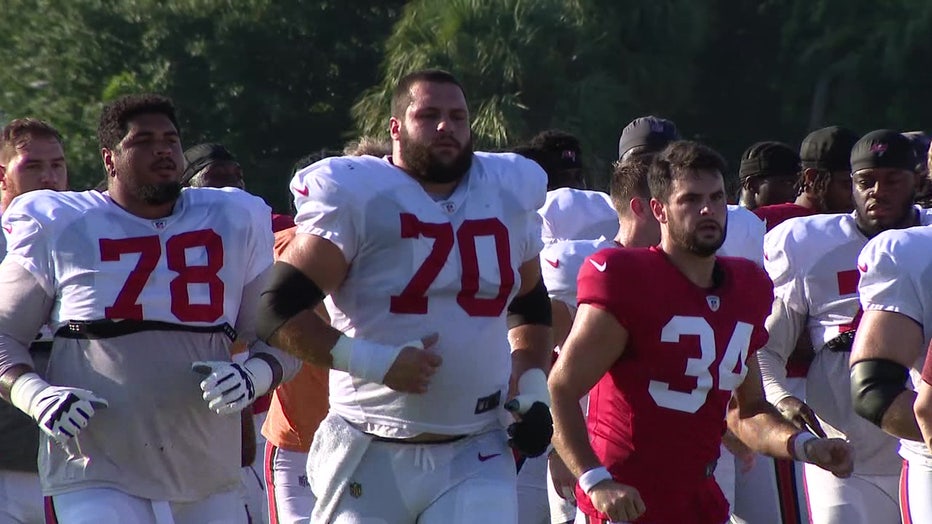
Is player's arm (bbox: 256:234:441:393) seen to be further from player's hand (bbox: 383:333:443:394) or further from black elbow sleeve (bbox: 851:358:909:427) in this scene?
black elbow sleeve (bbox: 851:358:909:427)

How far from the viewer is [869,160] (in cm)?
623

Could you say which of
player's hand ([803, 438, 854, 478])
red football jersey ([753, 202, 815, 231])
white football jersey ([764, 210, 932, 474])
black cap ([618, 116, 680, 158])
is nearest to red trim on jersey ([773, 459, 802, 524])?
white football jersey ([764, 210, 932, 474])

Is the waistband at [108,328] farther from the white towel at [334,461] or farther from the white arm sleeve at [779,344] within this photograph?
the white arm sleeve at [779,344]

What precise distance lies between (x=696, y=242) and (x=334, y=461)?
118 cm

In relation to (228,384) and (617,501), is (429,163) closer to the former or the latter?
(228,384)

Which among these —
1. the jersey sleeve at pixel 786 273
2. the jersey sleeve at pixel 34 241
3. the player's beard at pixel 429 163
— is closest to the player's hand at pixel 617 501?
the player's beard at pixel 429 163

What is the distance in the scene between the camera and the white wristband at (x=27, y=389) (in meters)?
5.14

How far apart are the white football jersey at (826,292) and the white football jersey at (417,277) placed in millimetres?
1830

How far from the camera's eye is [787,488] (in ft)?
22.3

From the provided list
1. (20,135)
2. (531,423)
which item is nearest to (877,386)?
(531,423)

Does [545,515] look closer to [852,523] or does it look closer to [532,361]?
[852,523]

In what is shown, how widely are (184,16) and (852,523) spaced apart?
741 inches

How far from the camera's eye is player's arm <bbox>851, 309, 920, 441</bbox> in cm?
479

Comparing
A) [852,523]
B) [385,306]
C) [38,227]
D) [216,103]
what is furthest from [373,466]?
[216,103]
